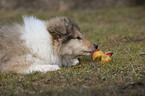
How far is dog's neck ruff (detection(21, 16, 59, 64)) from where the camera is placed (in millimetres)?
4305

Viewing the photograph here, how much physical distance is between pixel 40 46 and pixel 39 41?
0.38ft

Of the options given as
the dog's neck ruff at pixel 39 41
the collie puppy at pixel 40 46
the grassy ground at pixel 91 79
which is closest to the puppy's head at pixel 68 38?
the collie puppy at pixel 40 46

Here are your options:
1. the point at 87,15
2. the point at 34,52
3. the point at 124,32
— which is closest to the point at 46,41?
the point at 34,52

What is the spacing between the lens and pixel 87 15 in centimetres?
1230

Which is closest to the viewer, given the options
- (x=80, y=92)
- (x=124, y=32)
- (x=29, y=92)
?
(x=80, y=92)

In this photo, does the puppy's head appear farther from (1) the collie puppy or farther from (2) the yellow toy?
(2) the yellow toy

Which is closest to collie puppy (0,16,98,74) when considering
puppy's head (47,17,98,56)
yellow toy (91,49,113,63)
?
puppy's head (47,17,98,56)

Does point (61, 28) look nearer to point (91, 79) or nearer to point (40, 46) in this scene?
point (40, 46)

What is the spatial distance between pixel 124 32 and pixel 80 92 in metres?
5.85

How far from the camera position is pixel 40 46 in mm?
4312

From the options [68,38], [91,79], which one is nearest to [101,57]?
[68,38]

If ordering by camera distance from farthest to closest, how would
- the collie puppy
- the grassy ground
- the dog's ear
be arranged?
the dog's ear, the collie puppy, the grassy ground

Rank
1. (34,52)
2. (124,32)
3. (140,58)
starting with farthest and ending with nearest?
(124,32)
(140,58)
(34,52)

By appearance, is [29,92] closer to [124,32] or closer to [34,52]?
[34,52]
